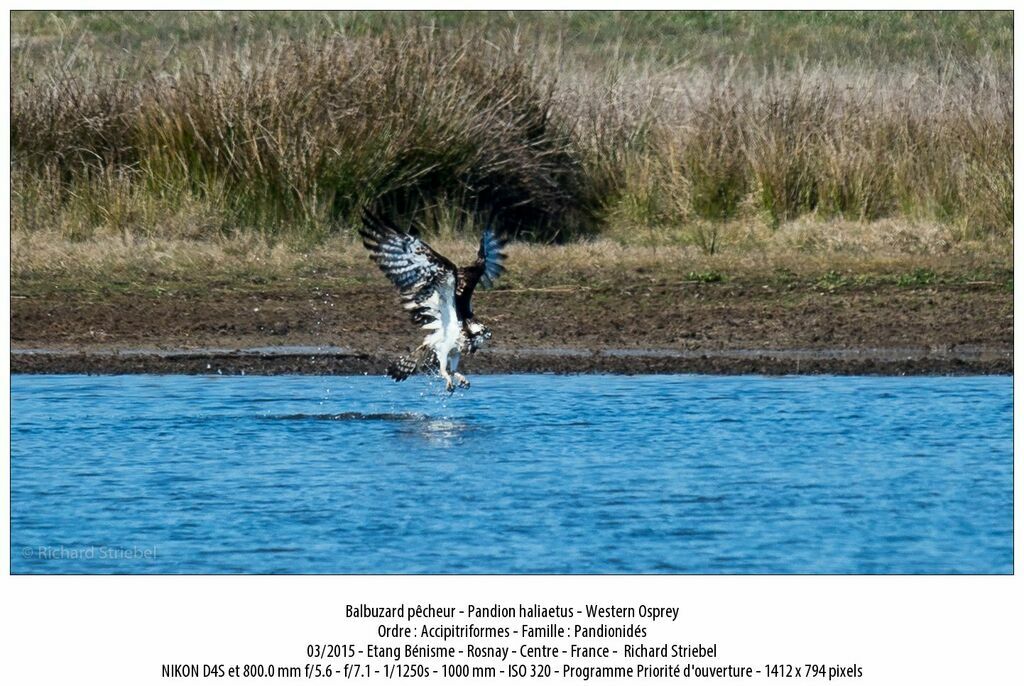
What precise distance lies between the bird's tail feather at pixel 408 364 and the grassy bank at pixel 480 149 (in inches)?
136

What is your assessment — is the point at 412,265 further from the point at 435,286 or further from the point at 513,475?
the point at 513,475

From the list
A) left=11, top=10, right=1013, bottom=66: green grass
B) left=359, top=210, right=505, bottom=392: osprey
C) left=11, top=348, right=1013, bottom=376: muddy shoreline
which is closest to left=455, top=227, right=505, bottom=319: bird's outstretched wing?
left=359, top=210, right=505, bottom=392: osprey

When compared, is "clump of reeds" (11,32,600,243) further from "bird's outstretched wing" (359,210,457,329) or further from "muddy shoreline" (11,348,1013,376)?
"bird's outstretched wing" (359,210,457,329)

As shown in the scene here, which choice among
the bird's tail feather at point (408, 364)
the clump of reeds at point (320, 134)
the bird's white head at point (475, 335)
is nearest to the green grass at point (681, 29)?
the clump of reeds at point (320, 134)

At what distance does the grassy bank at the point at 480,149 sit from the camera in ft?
40.3

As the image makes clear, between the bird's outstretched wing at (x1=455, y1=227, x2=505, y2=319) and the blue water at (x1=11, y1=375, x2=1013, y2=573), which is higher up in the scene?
the bird's outstretched wing at (x1=455, y1=227, x2=505, y2=319)

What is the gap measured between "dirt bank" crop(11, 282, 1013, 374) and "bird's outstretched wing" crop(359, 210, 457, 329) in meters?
1.39

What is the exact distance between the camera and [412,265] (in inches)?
322

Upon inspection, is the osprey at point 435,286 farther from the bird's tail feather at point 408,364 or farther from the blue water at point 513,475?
the blue water at point 513,475

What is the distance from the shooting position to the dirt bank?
9570 mm

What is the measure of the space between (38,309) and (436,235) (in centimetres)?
323

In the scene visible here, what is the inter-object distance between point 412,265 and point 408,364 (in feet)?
2.30

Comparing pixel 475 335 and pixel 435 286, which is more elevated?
pixel 435 286

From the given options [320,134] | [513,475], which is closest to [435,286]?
[513,475]
